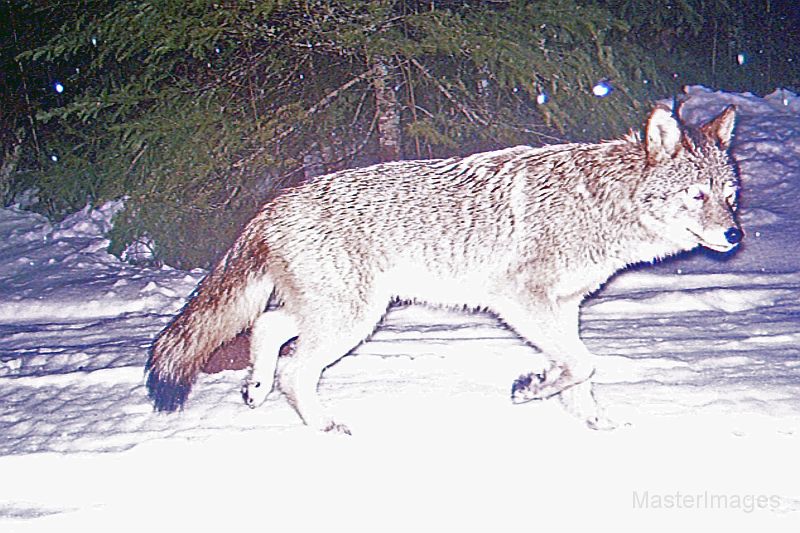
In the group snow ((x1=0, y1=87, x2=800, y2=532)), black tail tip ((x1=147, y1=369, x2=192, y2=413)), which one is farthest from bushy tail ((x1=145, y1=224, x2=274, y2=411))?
snow ((x1=0, y1=87, x2=800, y2=532))

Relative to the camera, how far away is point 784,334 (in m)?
5.50

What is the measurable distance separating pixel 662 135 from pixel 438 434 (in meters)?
2.08

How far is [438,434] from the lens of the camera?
4344 millimetres

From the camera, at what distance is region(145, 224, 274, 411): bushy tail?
458 cm

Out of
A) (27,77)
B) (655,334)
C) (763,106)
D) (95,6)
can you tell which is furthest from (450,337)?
(763,106)

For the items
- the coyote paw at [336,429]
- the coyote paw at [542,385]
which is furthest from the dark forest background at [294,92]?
the coyote paw at [336,429]

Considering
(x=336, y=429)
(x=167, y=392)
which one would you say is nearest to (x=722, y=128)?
(x=336, y=429)

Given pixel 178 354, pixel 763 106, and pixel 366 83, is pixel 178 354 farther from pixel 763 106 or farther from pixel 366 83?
pixel 763 106

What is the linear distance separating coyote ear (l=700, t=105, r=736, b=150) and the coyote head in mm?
77

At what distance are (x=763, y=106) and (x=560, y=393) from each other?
36.3 ft

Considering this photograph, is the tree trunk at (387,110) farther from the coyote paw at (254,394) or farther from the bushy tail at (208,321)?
the coyote paw at (254,394)

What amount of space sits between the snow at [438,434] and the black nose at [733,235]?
0.89 meters

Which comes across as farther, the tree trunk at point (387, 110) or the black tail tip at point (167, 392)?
the tree trunk at point (387, 110)

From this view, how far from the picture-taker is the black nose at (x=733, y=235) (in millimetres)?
4270
